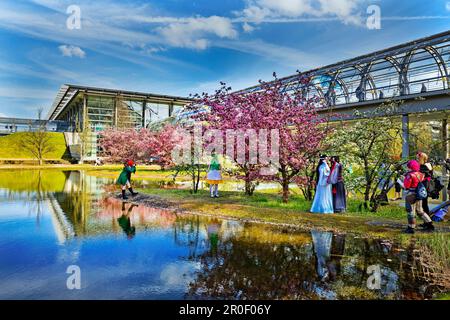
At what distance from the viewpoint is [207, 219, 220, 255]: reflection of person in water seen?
6.90 metres

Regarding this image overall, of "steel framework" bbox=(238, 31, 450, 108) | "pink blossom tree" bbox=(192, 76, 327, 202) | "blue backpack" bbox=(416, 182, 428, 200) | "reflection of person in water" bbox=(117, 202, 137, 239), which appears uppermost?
"steel framework" bbox=(238, 31, 450, 108)

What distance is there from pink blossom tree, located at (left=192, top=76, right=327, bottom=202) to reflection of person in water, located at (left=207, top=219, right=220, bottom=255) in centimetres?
414

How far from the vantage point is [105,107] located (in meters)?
67.6

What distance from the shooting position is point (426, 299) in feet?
14.3

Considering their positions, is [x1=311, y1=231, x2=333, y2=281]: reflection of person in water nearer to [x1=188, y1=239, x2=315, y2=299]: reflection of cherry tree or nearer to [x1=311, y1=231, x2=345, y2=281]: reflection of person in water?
[x1=311, y1=231, x2=345, y2=281]: reflection of person in water

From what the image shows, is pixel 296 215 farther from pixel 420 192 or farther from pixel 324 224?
pixel 420 192

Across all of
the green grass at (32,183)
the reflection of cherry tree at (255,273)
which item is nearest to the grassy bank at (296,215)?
the reflection of cherry tree at (255,273)

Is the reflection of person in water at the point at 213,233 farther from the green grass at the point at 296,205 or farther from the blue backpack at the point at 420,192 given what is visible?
the blue backpack at the point at 420,192

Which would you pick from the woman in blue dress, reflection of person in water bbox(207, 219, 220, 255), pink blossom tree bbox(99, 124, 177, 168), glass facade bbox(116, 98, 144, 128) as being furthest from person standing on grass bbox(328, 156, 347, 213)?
glass facade bbox(116, 98, 144, 128)

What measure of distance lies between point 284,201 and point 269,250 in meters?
6.43

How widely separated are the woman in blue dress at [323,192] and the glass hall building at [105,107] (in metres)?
47.3

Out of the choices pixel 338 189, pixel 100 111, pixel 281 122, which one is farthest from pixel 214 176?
pixel 100 111

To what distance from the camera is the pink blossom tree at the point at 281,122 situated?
12227 millimetres

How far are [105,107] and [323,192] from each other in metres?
64.4
